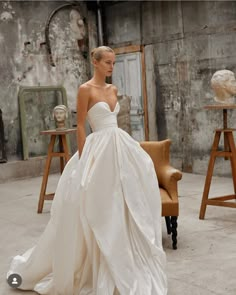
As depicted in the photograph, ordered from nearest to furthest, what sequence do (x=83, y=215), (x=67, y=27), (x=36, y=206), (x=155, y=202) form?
(x=83, y=215) < (x=155, y=202) < (x=36, y=206) < (x=67, y=27)

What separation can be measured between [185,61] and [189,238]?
12.8 ft

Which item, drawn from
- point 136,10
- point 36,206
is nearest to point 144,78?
point 136,10

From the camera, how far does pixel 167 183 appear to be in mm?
4355

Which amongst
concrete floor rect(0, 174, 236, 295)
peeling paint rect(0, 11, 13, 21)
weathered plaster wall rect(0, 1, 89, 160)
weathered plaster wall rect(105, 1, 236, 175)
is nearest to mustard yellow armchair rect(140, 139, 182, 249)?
concrete floor rect(0, 174, 236, 295)

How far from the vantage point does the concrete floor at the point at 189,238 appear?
11.4 ft

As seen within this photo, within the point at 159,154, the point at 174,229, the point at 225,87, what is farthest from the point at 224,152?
the point at 174,229

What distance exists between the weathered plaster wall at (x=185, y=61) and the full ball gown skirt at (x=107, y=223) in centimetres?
432

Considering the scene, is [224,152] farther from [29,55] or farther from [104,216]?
[29,55]

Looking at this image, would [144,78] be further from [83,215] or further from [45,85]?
[83,215]

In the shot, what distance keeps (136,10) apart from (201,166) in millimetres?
2871

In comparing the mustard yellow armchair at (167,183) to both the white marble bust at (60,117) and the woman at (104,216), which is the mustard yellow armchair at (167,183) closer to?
the woman at (104,216)

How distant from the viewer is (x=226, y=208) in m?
5.58

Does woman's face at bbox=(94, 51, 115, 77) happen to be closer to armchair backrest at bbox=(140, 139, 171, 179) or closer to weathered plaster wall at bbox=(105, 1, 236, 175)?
armchair backrest at bbox=(140, 139, 171, 179)

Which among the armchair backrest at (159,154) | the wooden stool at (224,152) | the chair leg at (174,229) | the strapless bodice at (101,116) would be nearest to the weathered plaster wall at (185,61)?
the wooden stool at (224,152)
